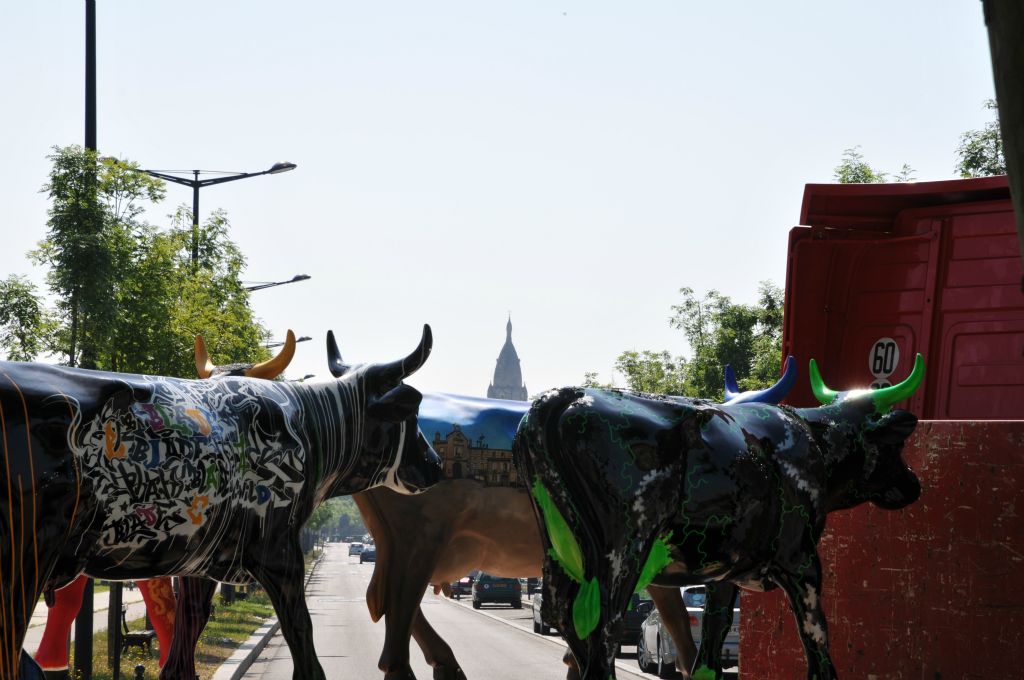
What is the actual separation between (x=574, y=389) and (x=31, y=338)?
409 inches

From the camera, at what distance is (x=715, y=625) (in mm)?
8375

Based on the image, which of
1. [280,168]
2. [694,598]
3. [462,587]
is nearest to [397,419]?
[694,598]

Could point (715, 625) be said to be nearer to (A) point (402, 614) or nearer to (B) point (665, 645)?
(A) point (402, 614)

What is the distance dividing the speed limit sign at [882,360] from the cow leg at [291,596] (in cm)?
480

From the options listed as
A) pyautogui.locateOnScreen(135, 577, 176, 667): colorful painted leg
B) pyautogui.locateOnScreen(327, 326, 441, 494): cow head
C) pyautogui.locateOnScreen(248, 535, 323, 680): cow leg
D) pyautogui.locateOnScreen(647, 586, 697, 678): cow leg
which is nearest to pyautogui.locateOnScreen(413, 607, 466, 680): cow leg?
pyautogui.locateOnScreen(647, 586, 697, 678): cow leg

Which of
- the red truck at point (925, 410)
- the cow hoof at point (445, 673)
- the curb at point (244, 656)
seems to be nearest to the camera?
the red truck at point (925, 410)

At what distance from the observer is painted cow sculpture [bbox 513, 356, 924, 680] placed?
22.3ft

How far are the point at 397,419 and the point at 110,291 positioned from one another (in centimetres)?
716

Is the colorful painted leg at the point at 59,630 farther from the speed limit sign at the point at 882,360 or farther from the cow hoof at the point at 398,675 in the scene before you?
the speed limit sign at the point at 882,360

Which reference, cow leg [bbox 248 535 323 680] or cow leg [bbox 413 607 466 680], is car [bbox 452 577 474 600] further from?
cow leg [bbox 248 535 323 680]

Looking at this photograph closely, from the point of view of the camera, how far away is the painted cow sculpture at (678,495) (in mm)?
6805

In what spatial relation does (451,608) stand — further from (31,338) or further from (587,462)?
(587,462)

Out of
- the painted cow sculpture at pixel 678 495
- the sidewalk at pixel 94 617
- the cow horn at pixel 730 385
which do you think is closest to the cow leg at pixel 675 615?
the cow horn at pixel 730 385

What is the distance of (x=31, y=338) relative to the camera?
51.4 ft
